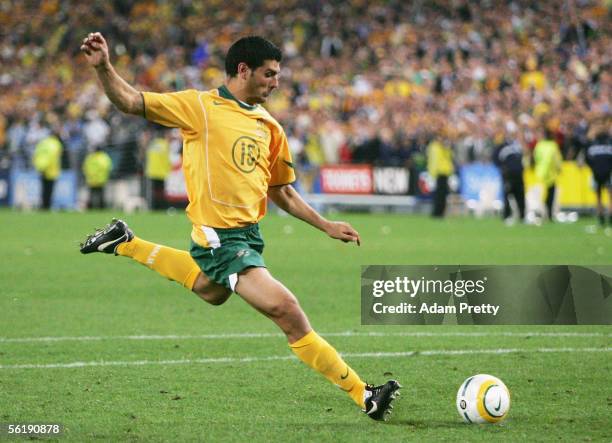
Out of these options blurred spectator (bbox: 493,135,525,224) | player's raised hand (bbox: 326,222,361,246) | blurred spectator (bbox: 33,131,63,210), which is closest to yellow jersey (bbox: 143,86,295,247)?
player's raised hand (bbox: 326,222,361,246)

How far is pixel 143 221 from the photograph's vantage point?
27.4m

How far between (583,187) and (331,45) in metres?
11.4

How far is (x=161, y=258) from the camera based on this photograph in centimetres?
766

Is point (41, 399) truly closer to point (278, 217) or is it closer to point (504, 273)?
point (504, 273)

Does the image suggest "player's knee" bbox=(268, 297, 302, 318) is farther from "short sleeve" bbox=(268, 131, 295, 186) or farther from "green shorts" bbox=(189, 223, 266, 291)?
"short sleeve" bbox=(268, 131, 295, 186)

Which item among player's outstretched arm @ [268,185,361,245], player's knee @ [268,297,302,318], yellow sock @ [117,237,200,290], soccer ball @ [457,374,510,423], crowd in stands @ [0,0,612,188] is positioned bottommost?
soccer ball @ [457,374,510,423]

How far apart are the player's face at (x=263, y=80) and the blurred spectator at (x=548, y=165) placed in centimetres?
2101

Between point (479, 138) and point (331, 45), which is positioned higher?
point (331, 45)

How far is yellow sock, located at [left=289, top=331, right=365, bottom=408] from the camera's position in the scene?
22.0 ft

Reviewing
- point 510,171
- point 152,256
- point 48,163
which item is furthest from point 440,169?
point 152,256

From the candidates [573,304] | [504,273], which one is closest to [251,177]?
[504,273]

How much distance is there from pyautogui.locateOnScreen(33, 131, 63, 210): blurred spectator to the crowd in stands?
2009mm

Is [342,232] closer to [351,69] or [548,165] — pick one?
[548,165]

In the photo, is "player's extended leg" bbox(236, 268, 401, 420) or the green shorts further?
the green shorts
